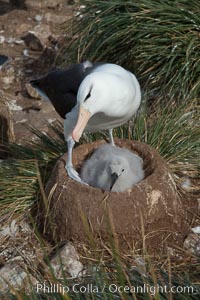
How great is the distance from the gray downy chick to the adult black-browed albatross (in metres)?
0.14

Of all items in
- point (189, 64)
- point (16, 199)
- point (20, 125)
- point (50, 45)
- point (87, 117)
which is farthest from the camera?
point (50, 45)

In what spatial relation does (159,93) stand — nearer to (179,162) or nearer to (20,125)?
(179,162)

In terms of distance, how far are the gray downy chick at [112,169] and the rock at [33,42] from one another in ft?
10.5

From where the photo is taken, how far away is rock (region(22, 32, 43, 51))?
7286 mm

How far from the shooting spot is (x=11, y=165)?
4602 millimetres

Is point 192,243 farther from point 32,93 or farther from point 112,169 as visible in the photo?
point 32,93

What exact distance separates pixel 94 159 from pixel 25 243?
2.35ft

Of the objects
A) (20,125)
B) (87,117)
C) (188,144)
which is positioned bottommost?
(20,125)

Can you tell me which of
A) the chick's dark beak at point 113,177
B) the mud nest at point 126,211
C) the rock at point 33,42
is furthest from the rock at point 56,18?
the chick's dark beak at point 113,177

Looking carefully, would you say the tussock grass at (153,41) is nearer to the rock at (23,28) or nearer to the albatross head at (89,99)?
the albatross head at (89,99)

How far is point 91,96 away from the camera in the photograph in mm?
3582

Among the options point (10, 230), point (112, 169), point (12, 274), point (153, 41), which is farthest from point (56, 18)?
point (12, 274)

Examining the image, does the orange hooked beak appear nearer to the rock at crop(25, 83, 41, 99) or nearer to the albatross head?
the albatross head

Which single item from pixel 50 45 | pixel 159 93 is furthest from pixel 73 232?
pixel 50 45
